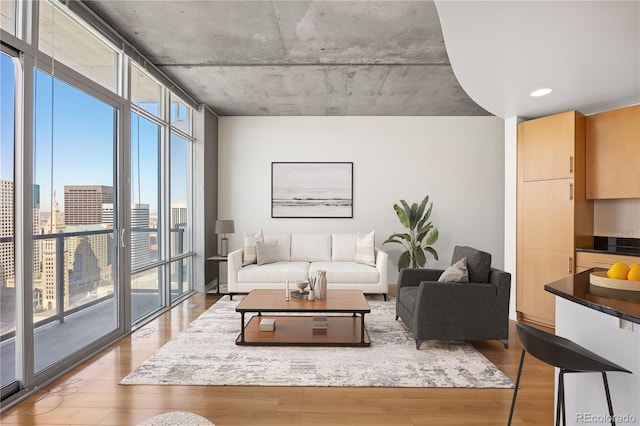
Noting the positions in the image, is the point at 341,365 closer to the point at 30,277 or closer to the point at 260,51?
the point at 30,277

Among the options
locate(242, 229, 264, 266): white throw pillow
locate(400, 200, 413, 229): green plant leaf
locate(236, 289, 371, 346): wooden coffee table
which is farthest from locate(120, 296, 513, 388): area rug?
locate(400, 200, 413, 229): green plant leaf

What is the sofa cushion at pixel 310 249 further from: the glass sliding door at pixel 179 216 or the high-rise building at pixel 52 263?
the high-rise building at pixel 52 263

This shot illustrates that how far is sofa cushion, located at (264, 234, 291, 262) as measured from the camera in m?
5.82

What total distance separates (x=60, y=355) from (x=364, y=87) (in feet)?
13.9

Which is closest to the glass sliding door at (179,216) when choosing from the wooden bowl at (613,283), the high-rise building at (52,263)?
the high-rise building at (52,263)

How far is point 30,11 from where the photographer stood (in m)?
2.49

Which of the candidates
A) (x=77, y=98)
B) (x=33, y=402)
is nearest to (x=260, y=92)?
(x=77, y=98)

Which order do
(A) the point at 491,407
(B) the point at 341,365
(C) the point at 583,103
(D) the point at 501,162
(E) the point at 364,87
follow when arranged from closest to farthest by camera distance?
(A) the point at 491,407
(B) the point at 341,365
(C) the point at 583,103
(E) the point at 364,87
(D) the point at 501,162

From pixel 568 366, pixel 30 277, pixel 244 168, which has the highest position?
pixel 244 168

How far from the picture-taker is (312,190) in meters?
6.27

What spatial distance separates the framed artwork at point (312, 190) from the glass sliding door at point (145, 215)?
6.92 feet

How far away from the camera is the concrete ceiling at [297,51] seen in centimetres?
302

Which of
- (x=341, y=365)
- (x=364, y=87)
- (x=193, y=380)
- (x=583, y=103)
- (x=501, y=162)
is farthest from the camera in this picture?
(x=501, y=162)

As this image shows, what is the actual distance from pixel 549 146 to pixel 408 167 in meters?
2.45
